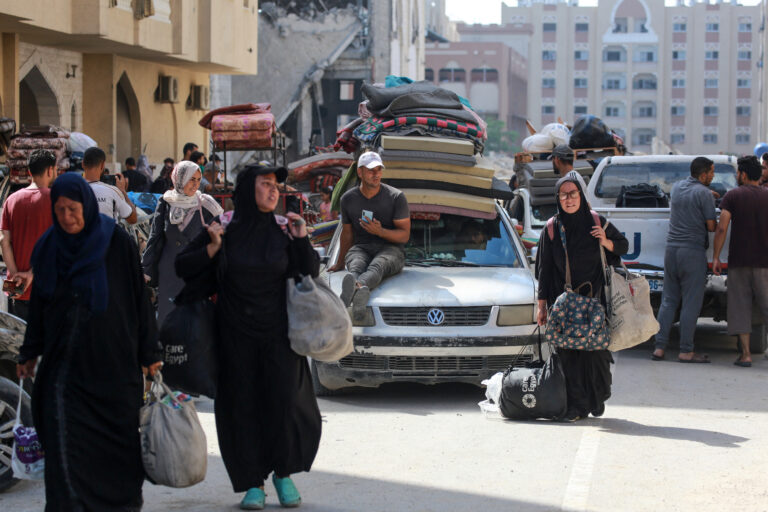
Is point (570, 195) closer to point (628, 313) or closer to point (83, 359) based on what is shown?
point (628, 313)

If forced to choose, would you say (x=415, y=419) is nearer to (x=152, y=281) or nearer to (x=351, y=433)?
(x=351, y=433)

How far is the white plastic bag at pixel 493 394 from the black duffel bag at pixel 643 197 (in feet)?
17.8

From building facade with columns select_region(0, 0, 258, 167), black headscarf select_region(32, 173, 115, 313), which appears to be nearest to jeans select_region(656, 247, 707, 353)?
black headscarf select_region(32, 173, 115, 313)

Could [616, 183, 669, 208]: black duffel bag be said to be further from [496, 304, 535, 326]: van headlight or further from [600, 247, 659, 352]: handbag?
[600, 247, 659, 352]: handbag

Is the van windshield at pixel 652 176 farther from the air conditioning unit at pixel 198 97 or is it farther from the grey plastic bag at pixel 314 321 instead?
the air conditioning unit at pixel 198 97

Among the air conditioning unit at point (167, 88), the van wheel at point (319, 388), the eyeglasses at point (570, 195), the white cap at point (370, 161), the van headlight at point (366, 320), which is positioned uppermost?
the air conditioning unit at point (167, 88)

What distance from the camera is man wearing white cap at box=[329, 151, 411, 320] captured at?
30.6 ft

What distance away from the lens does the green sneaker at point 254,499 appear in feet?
19.2

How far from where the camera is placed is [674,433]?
7.91 m

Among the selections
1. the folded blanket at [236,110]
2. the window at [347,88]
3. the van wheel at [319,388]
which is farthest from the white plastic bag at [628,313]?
the window at [347,88]

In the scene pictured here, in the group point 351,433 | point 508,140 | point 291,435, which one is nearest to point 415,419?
point 351,433

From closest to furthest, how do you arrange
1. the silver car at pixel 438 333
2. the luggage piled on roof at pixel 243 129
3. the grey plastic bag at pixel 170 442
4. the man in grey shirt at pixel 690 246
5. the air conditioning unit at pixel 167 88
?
1. the grey plastic bag at pixel 170 442
2. the silver car at pixel 438 333
3. the man in grey shirt at pixel 690 246
4. the luggage piled on roof at pixel 243 129
5. the air conditioning unit at pixel 167 88

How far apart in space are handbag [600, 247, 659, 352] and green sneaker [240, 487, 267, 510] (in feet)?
10.3

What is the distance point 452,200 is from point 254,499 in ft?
16.3
